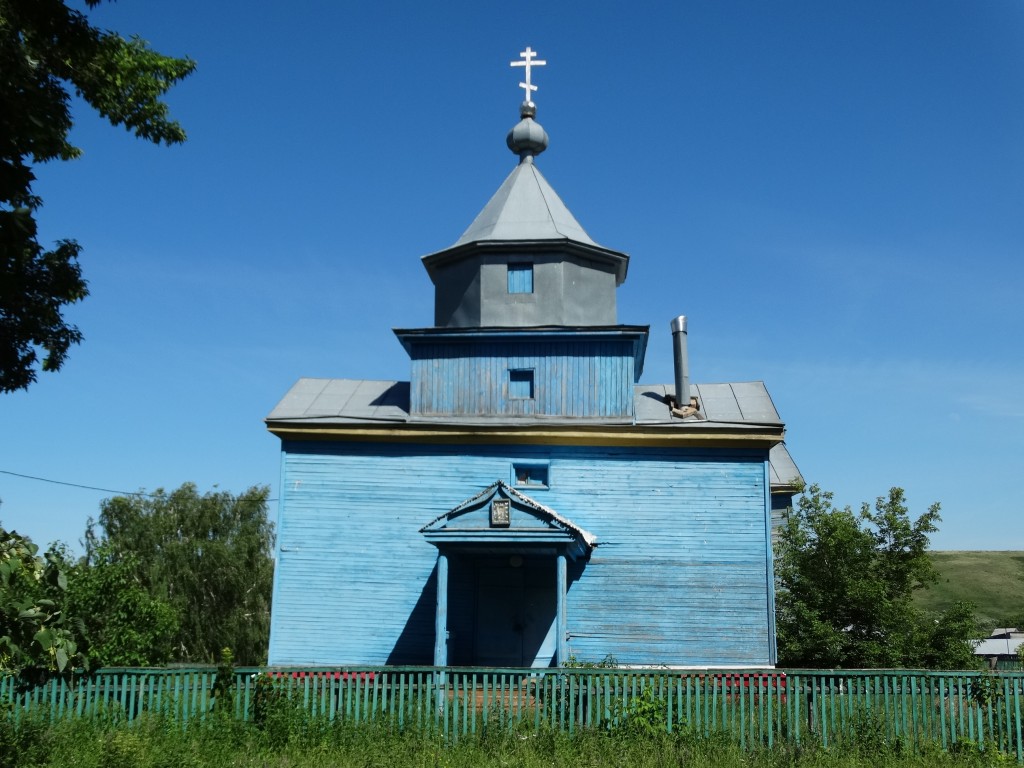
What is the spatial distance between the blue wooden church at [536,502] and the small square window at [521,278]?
1.39 m

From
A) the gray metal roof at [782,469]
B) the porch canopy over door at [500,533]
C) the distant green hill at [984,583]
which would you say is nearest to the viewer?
the porch canopy over door at [500,533]

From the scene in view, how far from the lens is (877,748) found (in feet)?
38.9

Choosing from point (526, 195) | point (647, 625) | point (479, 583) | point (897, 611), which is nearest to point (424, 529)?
point (479, 583)

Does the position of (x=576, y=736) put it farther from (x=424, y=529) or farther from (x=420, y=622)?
(x=420, y=622)

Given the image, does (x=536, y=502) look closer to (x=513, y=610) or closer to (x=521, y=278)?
(x=513, y=610)

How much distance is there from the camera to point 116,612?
667 inches

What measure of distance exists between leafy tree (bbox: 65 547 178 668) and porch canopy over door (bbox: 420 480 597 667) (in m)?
5.22

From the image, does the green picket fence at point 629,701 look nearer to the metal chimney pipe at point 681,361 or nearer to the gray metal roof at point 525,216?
the metal chimney pipe at point 681,361

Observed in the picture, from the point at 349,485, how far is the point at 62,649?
11813 millimetres

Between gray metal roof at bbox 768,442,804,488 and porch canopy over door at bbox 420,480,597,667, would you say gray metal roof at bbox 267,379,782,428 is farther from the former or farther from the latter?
gray metal roof at bbox 768,442,804,488

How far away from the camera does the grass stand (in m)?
10.6

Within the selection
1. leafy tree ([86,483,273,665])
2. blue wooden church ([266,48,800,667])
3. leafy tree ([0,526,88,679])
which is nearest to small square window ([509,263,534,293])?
blue wooden church ([266,48,800,667])

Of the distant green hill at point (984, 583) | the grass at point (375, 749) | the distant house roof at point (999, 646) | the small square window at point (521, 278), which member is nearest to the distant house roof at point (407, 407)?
the small square window at point (521, 278)

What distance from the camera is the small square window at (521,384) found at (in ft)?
63.6
